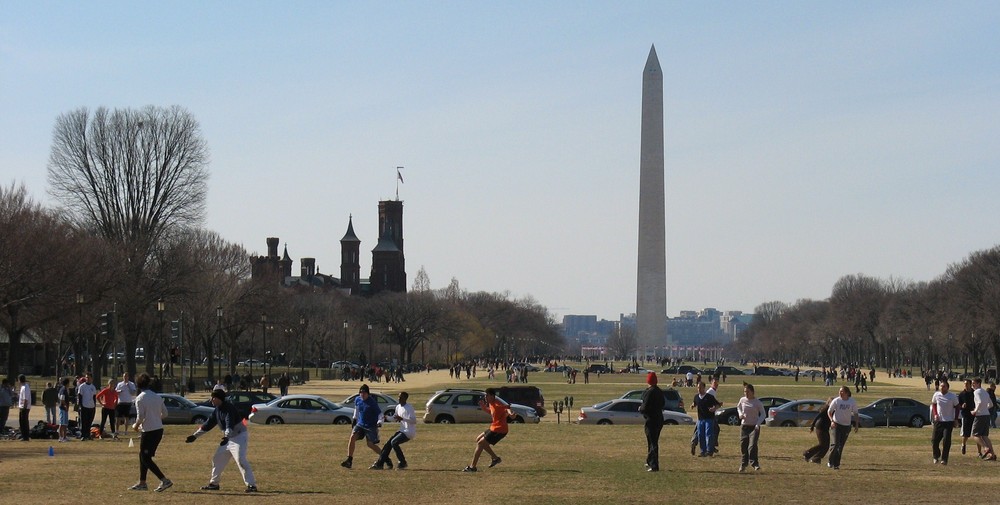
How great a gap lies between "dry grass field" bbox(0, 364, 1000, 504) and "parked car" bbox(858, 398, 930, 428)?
28.8ft

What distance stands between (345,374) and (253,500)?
268ft

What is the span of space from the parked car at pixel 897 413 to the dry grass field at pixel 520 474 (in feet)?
28.8

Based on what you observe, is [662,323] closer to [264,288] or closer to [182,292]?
[264,288]

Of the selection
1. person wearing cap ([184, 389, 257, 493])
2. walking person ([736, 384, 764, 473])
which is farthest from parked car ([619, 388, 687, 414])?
person wearing cap ([184, 389, 257, 493])

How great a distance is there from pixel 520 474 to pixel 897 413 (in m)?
23.7

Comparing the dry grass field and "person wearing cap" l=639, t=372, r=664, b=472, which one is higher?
"person wearing cap" l=639, t=372, r=664, b=472

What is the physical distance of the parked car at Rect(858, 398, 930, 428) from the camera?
148ft

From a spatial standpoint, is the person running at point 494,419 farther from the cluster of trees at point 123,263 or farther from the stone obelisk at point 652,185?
the stone obelisk at point 652,185

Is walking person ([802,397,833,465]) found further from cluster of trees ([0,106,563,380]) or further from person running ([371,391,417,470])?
cluster of trees ([0,106,563,380])

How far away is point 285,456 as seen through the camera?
29.4m

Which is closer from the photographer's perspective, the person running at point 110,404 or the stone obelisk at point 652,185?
the person running at point 110,404

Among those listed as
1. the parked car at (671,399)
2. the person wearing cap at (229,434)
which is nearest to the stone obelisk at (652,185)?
the parked car at (671,399)

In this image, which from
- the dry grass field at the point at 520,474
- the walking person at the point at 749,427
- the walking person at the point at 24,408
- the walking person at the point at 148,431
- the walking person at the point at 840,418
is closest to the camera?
the dry grass field at the point at 520,474

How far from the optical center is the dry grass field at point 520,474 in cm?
2131
